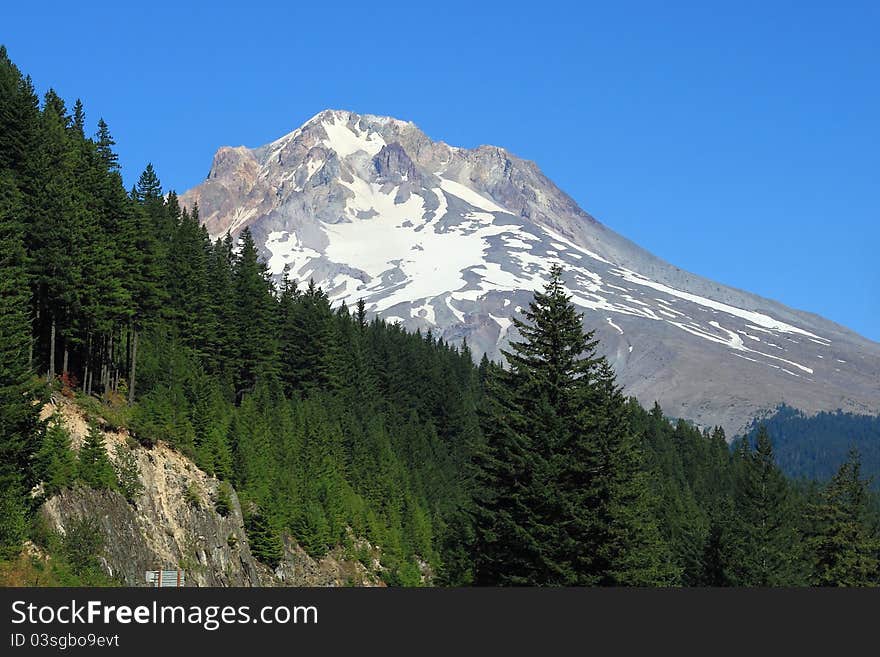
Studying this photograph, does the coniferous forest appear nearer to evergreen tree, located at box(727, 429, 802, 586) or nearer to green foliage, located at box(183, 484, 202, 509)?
evergreen tree, located at box(727, 429, 802, 586)

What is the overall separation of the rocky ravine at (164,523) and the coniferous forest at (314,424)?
1101 millimetres

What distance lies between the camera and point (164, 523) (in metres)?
50.3

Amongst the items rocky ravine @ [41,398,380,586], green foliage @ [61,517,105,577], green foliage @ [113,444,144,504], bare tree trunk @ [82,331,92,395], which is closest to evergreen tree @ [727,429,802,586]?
rocky ravine @ [41,398,380,586]

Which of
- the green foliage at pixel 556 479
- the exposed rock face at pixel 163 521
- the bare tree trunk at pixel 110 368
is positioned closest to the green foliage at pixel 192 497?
the exposed rock face at pixel 163 521

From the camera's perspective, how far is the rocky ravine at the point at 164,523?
4344 cm

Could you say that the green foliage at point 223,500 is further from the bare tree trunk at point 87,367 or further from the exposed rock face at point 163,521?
the bare tree trunk at point 87,367

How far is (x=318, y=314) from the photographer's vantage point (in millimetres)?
101125

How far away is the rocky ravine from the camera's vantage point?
143 feet

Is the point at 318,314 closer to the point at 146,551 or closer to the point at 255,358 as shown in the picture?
the point at 255,358

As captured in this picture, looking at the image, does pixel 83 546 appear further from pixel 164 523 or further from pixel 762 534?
pixel 762 534

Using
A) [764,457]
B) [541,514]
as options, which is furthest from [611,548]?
[764,457]

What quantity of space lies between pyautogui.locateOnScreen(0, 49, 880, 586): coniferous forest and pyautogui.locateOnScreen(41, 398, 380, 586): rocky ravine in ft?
3.61

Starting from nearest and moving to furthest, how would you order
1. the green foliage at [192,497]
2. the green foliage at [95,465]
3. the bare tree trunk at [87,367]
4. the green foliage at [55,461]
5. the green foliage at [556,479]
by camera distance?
1. the green foliage at [556,479]
2. the green foliage at [55,461]
3. the green foliage at [95,465]
4. the green foliage at [192,497]
5. the bare tree trunk at [87,367]

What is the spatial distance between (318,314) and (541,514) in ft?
223
